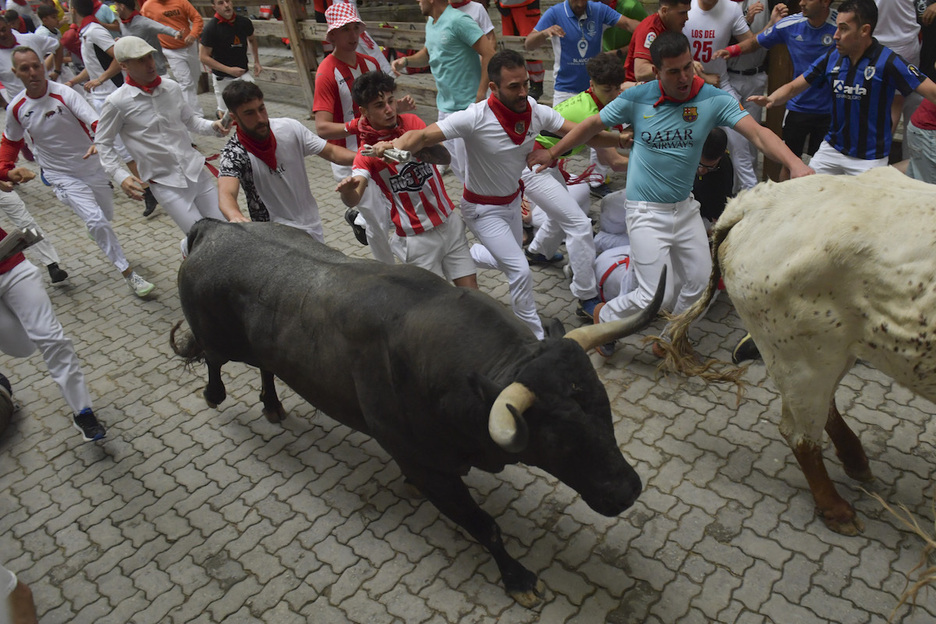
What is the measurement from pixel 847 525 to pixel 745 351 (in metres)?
1.66

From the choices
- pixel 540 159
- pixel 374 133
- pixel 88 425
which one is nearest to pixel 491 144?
pixel 540 159

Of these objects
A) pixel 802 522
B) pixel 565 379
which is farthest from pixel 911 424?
Answer: pixel 565 379

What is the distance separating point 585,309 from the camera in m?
6.01

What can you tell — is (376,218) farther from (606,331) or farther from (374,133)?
(606,331)

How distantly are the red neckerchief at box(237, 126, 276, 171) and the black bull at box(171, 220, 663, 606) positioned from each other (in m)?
0.75

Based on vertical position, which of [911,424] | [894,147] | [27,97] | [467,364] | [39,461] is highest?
[27,97]

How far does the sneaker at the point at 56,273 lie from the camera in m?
8.02

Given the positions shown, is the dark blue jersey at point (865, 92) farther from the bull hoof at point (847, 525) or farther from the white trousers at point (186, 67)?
the white trousers at point (186, 67)

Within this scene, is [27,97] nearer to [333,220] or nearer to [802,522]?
[333,220]

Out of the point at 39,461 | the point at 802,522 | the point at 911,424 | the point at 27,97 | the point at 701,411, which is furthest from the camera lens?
the point at 27,97

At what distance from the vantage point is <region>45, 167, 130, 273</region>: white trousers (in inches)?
291

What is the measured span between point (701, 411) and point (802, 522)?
1.10 m

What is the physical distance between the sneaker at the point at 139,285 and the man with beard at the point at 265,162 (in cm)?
244

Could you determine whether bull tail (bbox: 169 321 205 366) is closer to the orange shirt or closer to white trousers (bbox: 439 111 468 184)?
white trousers (bbox: 439 111 468 184)
